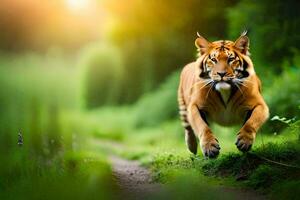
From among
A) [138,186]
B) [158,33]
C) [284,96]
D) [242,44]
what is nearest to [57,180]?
[138,186]

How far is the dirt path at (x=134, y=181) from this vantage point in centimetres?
470

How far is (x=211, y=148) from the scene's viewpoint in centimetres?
475

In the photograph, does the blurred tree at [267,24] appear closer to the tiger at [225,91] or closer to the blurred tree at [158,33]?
the blurred tree at [158,33]

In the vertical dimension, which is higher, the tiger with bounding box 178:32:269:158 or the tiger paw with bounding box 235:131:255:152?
the tiger with bounding box 178:32:269:158

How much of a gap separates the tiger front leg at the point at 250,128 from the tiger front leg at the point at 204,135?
17 cm

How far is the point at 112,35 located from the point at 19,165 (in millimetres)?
4859

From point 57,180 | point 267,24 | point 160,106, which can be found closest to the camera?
point 57,180

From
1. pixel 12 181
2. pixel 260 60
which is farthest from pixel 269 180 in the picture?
pixel 260 60

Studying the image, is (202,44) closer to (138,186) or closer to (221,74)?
(221,74)

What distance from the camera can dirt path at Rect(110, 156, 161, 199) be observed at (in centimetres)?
470

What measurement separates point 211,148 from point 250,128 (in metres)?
0.34

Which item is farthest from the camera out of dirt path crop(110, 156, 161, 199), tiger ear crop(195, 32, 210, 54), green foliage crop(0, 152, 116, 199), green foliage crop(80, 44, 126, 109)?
green foliage crop(80, 44, 126, 109)

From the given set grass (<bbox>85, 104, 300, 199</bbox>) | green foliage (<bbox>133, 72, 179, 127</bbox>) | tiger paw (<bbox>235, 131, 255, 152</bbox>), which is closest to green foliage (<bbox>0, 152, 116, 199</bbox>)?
grass (<bbox>85, 104, 300, 199</bbox>)

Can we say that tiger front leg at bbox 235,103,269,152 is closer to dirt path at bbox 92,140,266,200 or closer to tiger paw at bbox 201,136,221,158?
tiger paw at bbox 201,136,221,158
